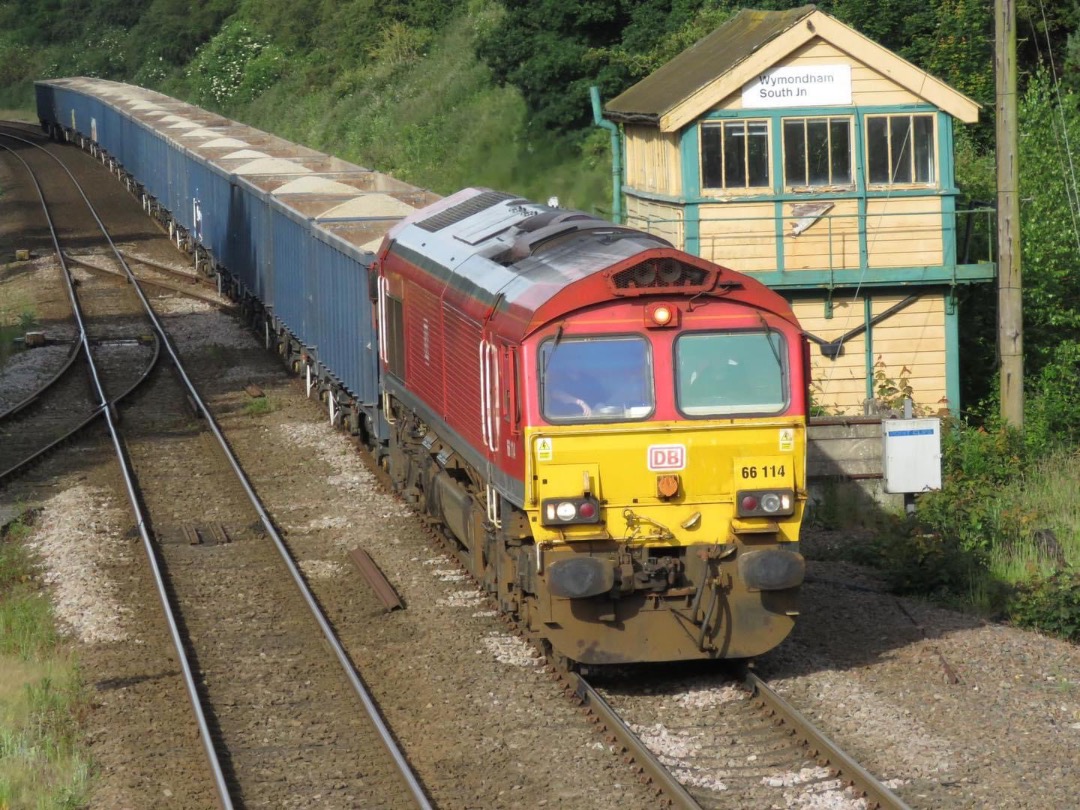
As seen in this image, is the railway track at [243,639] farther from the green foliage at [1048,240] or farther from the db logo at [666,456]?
the green foliage at [1048,240]

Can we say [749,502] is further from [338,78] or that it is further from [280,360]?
[338,78]

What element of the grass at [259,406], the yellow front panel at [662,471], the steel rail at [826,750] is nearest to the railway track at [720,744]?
the steel rail at [826,750]

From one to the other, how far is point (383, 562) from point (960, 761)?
6.49 metres

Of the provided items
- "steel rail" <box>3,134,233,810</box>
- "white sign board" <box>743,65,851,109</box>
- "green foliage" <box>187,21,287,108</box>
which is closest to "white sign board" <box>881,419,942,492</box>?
"steel rail" <box>3,134,233,810</box>

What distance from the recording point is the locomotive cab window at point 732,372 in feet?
33.3

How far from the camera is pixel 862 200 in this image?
785 inches

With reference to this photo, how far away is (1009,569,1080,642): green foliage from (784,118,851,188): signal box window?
27.4ft

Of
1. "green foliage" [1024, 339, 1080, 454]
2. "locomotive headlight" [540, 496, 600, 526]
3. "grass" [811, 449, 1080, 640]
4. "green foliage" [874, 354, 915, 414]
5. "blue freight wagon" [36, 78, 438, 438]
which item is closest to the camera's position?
"locomotive headlight" [540, 496, 600, 526]

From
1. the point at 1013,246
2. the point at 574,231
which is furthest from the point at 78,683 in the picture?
the point at 1013,246

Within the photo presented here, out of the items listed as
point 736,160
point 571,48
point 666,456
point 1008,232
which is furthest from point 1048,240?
point 571,48

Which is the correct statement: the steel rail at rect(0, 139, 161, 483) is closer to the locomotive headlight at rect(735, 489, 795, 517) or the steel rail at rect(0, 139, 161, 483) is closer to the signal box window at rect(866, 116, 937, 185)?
the locomotive headlight at rect(735, 489, 795, 517)

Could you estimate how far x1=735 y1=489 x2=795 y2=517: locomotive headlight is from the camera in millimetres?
10078

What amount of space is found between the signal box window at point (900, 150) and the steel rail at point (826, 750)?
11029mm

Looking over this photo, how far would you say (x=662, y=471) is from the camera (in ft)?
33.0
